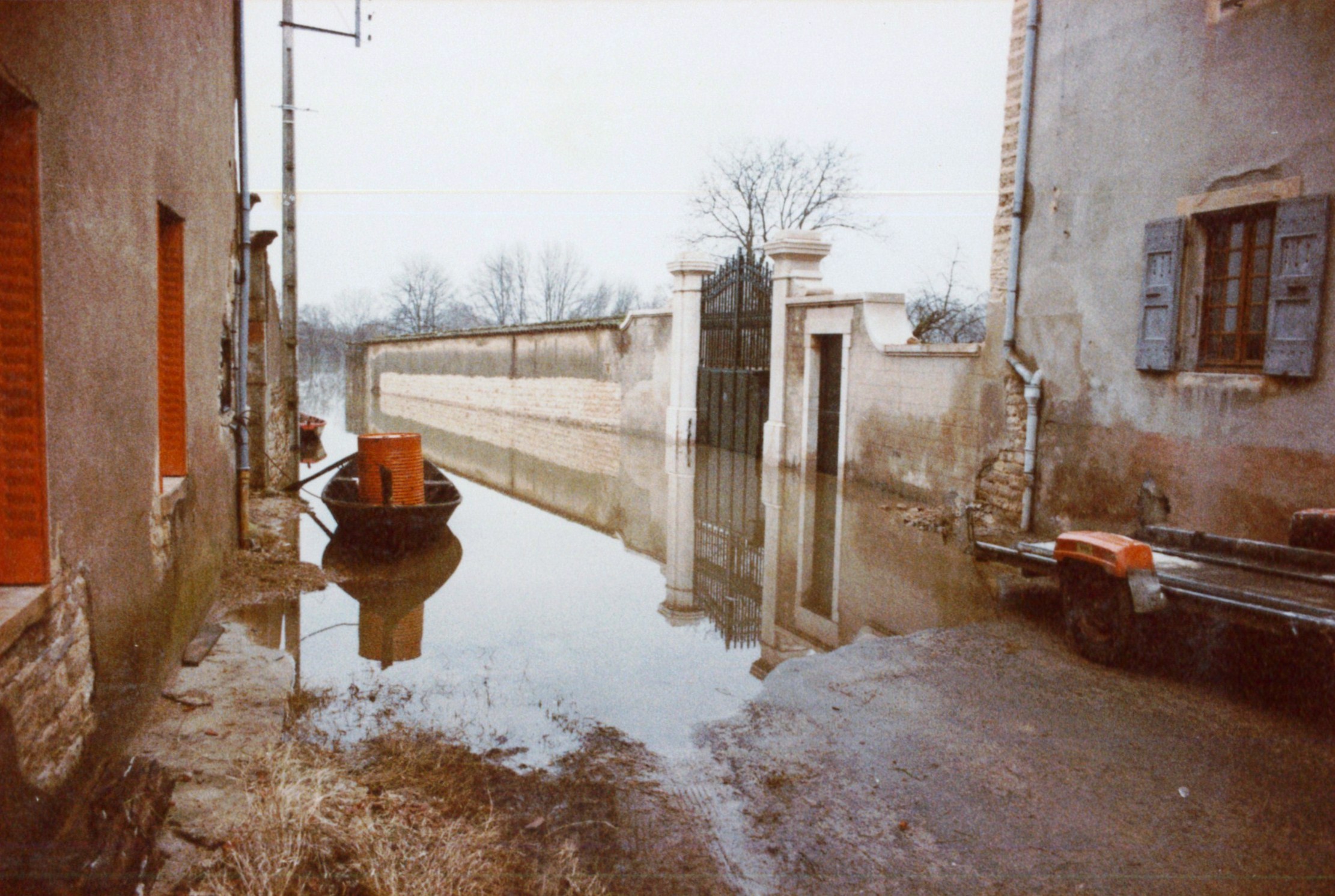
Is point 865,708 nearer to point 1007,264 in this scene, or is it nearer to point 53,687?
point 53,687

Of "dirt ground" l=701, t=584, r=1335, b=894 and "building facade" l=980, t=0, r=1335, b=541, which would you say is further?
"building facade" l=980, t=0, r=1335, b=541

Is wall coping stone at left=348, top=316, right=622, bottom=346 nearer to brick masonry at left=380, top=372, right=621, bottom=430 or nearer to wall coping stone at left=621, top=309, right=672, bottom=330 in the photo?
wall coping stone at left=621, top=309, right=672, bottom=330

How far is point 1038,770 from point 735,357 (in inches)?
531

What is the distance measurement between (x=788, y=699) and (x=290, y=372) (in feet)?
38.8

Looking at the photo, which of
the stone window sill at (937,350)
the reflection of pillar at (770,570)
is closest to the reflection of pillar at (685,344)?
the reflection of pillar at (770,570)

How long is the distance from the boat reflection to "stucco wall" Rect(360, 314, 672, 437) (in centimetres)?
1010

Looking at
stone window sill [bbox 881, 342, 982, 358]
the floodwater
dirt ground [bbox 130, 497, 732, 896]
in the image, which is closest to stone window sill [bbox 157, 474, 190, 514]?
dirt ground [bbox 130, 497, 732, 896]

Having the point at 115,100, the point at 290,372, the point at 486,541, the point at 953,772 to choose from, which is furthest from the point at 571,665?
the point at 290,372

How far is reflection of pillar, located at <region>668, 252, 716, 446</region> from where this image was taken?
18547 millimetres

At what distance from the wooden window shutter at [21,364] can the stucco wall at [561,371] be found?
16.3 meters

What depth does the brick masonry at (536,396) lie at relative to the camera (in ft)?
73.7

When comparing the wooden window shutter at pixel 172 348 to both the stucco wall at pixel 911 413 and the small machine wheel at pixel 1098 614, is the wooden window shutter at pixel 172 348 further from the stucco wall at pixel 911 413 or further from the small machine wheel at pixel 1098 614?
the stucco wall at pixel 911 413

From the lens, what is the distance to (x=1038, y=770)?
4.34 m

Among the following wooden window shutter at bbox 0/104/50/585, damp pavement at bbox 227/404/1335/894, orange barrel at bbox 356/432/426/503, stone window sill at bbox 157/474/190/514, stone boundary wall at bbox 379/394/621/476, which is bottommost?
stone boundary wall at bbox 379/394/621/476
